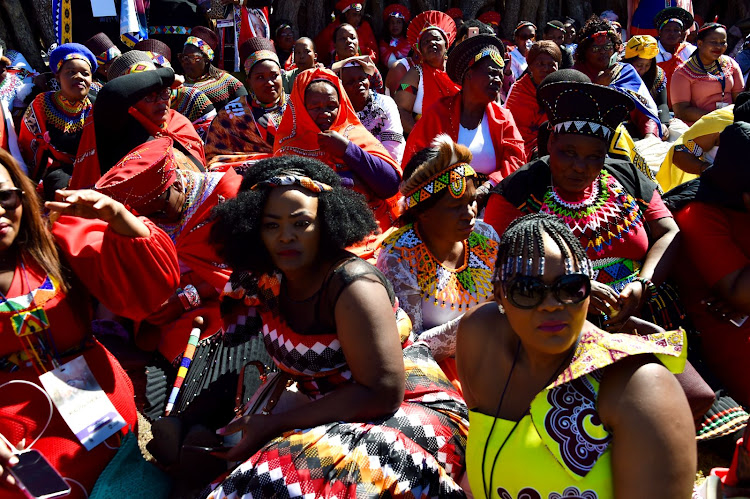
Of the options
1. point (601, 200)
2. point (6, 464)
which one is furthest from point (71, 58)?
point (601, 200)

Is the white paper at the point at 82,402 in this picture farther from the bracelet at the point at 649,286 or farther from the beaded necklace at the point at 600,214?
the bracelet at the point at 649,286

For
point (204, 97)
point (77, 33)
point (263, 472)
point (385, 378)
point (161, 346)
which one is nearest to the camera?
point (263, 472)

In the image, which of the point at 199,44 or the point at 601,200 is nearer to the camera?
the point at 601,200

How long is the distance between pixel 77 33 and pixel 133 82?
4934 mm

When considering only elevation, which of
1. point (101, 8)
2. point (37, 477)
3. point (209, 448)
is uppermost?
point (101, 8)

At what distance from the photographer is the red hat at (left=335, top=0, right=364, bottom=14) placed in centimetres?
954

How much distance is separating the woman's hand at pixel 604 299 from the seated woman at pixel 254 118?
3.59 meters

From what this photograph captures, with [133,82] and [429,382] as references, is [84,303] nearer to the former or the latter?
[429,382]

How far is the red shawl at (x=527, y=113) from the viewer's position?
598 centimetres

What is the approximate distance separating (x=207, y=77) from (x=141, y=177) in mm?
4256

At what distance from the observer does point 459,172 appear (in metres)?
3.24

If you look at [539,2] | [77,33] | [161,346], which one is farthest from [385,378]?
[539,2]

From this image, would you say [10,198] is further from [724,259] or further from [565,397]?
[724,259]

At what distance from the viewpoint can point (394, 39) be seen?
982cm
